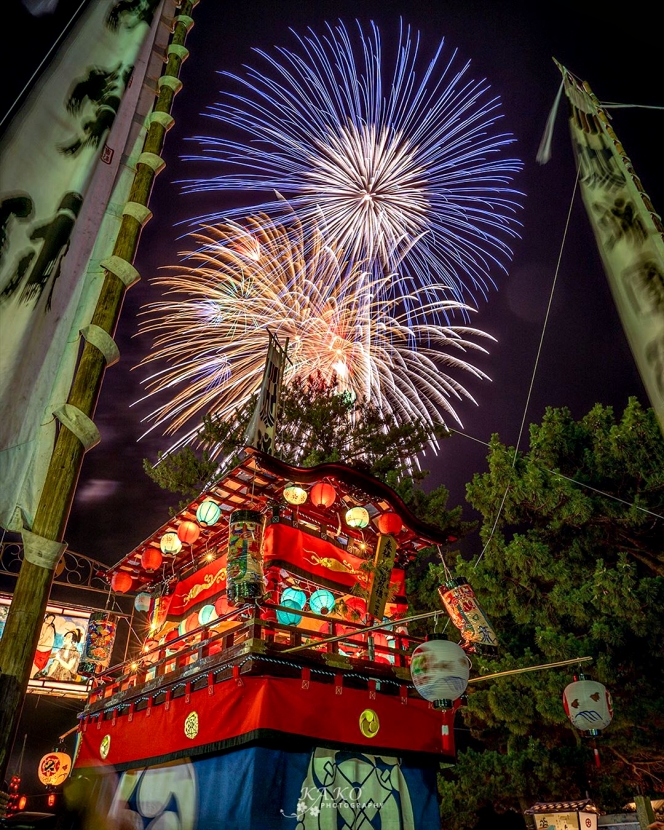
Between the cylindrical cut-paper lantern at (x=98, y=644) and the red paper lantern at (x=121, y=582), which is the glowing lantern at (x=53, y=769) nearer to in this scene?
the cylindrical cut-paper lantern at (x=98, y=644)

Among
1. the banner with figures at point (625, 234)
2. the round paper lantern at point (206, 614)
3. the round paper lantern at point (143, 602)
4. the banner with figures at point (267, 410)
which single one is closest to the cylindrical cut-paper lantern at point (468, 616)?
the banner with figures at point (267, 410)

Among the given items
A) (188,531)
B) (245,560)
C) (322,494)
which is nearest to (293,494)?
(322,494)

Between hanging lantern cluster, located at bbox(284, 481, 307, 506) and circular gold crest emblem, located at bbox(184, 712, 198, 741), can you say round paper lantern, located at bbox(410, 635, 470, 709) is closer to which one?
circular gold crest emblem, located at bbox(184, 712, 198, 741)

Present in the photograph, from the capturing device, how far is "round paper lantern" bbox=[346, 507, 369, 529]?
10930mm

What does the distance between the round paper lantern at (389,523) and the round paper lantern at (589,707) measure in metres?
3.89

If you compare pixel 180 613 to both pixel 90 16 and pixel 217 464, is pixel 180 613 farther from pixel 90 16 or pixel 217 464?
pixel 90 16

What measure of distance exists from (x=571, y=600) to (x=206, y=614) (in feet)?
23.8

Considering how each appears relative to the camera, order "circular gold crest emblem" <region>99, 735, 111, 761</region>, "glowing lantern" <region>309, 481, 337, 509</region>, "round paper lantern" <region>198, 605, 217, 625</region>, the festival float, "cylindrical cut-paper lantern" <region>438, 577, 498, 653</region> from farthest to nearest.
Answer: "round paper lantern" <region>198, 605, 217, 625</region> → "glowing lantern" <region>309, 481, 337, 509</region> → "circular gold crest emblem" <region>99, 735, 111, 761</region> → "cylindrical cut-paper lantern" <region>438, 577, 498, 653</region> → the festival float

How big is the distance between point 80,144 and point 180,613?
11.7 meters

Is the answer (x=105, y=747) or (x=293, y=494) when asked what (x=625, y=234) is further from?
(x=105, y=747)

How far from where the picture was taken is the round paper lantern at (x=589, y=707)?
838 cm

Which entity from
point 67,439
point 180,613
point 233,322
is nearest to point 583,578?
point 180,613

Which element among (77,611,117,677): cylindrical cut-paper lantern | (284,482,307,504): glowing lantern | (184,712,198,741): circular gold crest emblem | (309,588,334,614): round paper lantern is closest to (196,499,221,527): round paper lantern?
(284,482,307,504): glowing lantern

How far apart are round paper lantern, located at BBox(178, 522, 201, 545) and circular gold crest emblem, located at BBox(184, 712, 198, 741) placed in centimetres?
366
